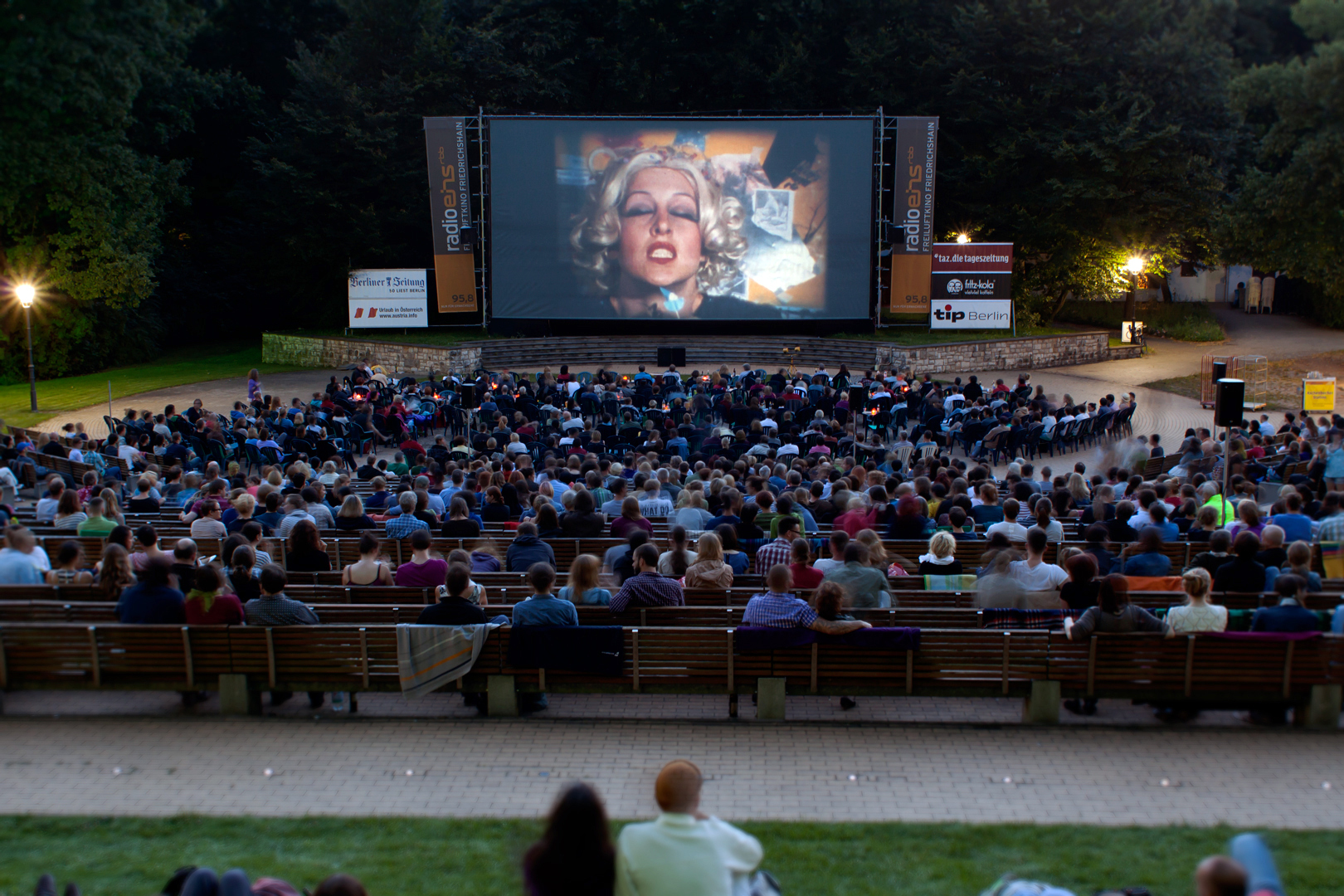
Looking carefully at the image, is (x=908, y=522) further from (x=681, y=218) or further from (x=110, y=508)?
(x=681, y=218)

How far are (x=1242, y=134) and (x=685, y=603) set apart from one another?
31793 mm

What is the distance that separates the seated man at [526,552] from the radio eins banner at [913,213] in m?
20.2

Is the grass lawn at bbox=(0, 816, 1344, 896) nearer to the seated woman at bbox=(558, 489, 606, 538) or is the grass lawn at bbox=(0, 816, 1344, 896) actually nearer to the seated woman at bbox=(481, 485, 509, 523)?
the seated woman at bbox=(558, 489, 606, 538)

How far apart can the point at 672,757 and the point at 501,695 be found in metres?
1.25

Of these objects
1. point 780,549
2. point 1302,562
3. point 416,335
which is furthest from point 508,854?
point 416,335

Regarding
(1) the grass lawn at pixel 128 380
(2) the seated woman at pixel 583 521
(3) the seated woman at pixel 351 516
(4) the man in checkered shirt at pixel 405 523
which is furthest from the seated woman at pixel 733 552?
(1) the grass lawn at pixel 128 380

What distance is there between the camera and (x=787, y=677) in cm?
654

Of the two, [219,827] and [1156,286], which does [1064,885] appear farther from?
[1156,286]

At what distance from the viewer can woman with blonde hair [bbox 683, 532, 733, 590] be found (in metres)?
7.30

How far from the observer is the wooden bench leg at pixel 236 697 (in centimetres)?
657

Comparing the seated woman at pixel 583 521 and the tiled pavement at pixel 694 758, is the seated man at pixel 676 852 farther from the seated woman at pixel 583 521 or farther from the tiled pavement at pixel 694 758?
the seated woman at pixel 583 521

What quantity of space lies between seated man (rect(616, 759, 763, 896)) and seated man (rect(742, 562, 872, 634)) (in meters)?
3.24

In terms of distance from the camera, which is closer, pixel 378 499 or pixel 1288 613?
pixel 1288 613

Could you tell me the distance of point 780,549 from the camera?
307 inches
